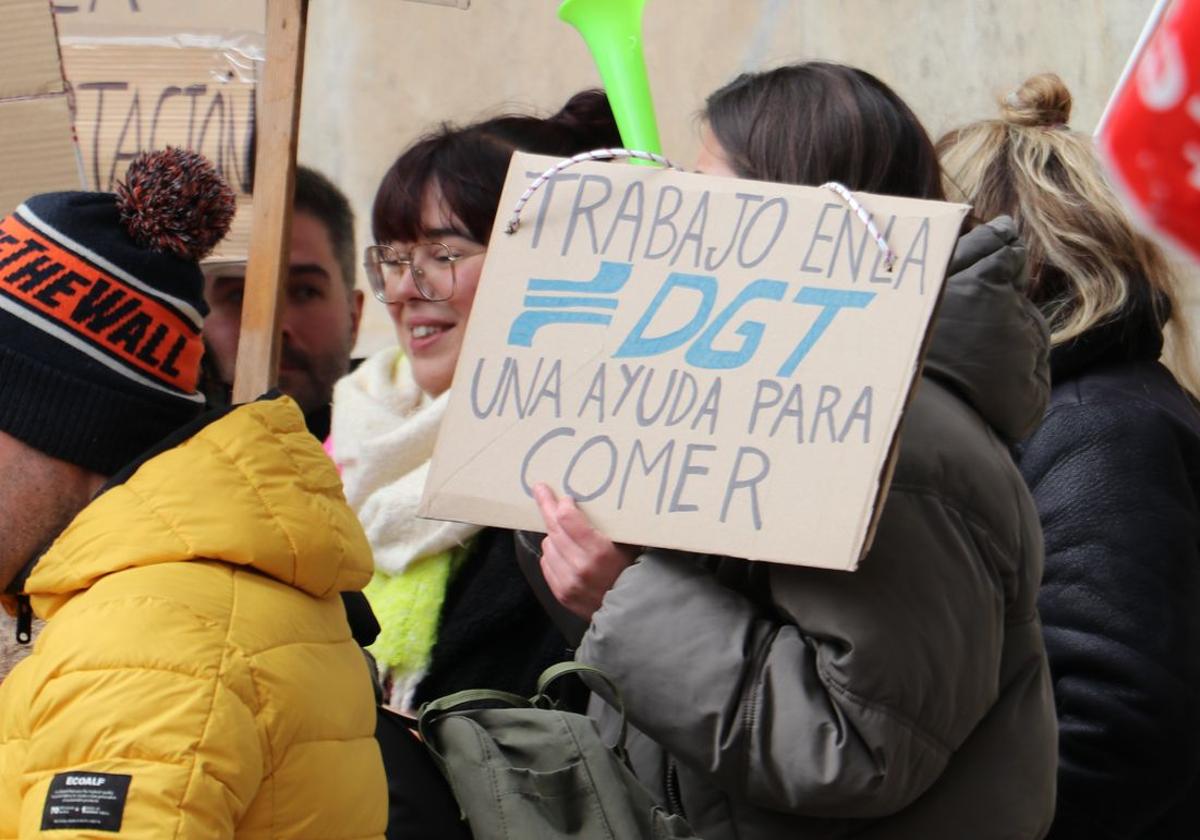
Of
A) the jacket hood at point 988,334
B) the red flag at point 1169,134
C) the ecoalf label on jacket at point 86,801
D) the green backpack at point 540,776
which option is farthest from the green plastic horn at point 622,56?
the red flag at point 1169,134

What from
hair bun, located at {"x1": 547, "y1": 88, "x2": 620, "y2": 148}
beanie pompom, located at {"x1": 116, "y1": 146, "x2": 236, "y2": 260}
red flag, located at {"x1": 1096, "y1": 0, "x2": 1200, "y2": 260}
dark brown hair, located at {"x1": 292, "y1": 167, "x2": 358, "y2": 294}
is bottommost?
dark brown hair, located at {"x1": 292, "y1": 167, "x2": 358, "y2": 294}

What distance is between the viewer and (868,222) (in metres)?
1.60

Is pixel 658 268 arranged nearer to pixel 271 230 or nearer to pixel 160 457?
pixel 160 457

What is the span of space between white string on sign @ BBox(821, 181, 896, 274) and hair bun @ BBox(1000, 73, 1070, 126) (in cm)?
110

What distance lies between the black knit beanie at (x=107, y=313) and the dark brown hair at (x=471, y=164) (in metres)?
0.92

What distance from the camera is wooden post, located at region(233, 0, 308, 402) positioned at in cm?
214

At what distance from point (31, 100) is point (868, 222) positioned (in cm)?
142

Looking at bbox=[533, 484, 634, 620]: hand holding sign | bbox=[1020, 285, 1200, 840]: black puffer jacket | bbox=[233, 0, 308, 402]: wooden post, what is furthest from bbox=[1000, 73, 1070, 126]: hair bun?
bbox=[533, 484, 634, 620]: hand holding sign

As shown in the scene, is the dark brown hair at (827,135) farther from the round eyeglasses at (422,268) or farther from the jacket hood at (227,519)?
the round eyeglasses at (422,268)

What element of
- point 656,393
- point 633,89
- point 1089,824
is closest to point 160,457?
point 656,393

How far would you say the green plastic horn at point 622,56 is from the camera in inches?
91.4

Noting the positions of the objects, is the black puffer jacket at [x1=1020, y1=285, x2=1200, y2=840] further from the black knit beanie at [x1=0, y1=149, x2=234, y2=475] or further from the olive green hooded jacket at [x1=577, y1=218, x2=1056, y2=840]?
the black knit beanie at [x1=0, y1=149, x2=234, y2=475]

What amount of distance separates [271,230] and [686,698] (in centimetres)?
94

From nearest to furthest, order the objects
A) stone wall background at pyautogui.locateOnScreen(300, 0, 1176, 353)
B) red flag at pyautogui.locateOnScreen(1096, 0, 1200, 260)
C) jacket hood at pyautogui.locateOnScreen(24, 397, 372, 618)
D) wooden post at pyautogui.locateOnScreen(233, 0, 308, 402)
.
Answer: red flag at pyautogui.locateOnScreen(1096, 0, 1200, 260) → jacket hood at pyautogui.locateOnScreen(24, 397, 372, 618) → wooden post at pyautogui.locateOnScreen(233, 0, 308, 402) → stone wall background at pyautogui.locateOnScreen(300, 0, 1176, 353)
